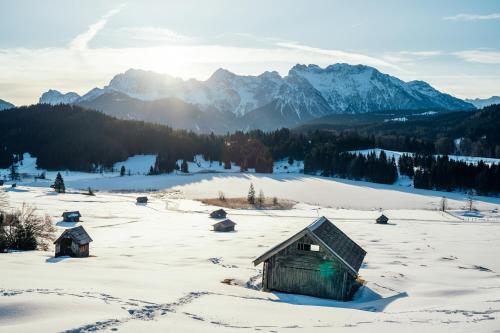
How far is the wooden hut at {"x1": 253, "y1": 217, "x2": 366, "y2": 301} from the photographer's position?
27234 mm

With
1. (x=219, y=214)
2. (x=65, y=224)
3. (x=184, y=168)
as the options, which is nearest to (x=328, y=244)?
(x=65, y=224)

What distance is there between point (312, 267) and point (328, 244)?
1844mm

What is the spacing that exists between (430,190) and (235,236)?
91940 mm

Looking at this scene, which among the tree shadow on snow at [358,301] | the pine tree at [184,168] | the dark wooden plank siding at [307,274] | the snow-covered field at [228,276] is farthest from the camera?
the pine tree at [184,168]

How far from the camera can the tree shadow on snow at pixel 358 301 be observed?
24541mm

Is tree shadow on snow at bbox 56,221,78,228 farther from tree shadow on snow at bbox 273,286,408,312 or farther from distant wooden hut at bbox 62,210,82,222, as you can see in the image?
tree shadow on snow at bbox 273,286,408,312

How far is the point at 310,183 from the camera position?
460 ft

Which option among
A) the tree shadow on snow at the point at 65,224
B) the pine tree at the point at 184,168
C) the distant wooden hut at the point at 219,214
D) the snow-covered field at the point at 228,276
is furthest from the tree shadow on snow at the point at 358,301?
the pine tree at the point at 184,168

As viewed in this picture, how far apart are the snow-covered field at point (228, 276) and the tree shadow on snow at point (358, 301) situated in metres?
0.07

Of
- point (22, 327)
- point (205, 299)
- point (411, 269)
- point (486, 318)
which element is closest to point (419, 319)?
point (486, 318)

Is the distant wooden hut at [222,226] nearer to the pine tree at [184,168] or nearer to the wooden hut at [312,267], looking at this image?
the wooden hut at [312,267]

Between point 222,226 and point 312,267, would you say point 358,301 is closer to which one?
point 312,267

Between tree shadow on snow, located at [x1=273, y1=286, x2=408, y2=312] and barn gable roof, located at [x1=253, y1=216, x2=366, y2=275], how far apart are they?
→ 1.76 m

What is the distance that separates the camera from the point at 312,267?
2789cm
